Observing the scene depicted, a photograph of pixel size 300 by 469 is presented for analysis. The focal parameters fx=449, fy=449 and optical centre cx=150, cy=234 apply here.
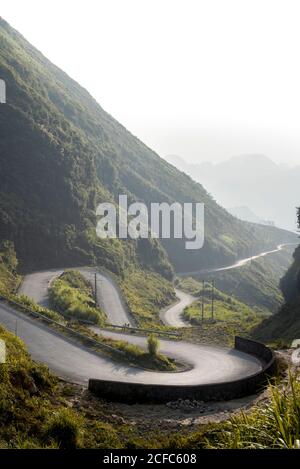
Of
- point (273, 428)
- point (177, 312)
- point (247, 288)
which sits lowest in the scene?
point (177, 312)

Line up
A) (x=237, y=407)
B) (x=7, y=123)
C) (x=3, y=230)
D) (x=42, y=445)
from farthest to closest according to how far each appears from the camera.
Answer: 1. (x=7, y=123)
2. (x=3, y=230)
3. (x=237, y=407)
4. (x=42, y=445)

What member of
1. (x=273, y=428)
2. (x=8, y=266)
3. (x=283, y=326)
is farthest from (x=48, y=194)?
(x=273, y=428)

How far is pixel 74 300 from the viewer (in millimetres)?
58469

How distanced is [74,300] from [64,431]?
42.7 m

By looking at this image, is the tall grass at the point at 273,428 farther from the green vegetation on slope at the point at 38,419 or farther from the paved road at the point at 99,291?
the paved road at the point at 99,291

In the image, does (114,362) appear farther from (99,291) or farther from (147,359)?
(99,291)

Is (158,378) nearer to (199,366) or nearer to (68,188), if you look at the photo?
(199,366)

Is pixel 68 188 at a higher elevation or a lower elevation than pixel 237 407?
higher

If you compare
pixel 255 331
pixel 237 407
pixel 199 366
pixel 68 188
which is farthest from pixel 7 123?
pixel 237 407
